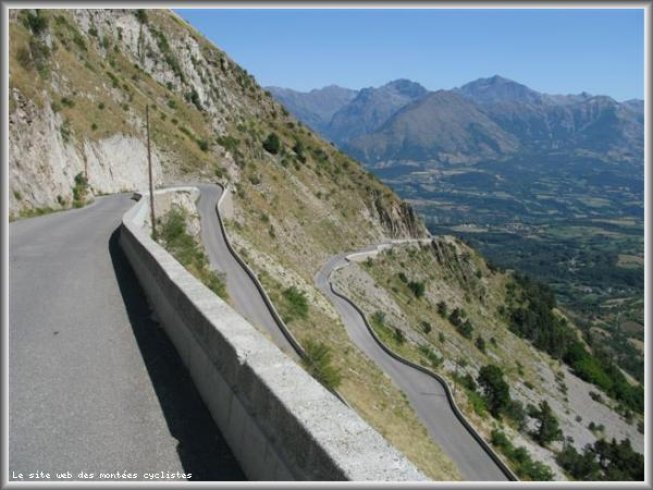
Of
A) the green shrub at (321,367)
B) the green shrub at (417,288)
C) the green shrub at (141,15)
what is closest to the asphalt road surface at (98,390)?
the green shrub at (321,367)

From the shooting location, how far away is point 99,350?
8.09 meters

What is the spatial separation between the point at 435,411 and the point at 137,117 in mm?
33551

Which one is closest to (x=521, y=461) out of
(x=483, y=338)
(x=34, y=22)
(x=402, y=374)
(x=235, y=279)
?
(x=402, y=374)

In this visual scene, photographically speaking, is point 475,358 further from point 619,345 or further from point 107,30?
point 619,345

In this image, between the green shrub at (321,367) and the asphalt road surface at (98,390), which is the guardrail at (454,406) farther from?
→ the asphalt road surface at (98,390)

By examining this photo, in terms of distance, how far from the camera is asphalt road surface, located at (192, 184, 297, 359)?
27759mm

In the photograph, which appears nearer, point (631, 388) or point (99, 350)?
point (99, 350)

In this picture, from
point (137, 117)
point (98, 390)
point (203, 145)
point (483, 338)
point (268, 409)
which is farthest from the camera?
point (483, 338)

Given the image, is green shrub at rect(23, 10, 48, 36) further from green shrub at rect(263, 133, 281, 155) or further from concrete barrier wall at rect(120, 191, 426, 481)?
green shrub at rect(263, 133, 281, 155)

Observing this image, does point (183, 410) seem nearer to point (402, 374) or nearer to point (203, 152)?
point (402, 374)

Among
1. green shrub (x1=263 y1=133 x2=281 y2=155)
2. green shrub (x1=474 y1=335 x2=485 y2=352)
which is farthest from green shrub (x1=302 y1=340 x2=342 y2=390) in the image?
green shrub (x1=263 y1=133 x2=281 y2=155)

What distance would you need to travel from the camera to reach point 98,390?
680 centimetres

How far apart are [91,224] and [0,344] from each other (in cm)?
1509

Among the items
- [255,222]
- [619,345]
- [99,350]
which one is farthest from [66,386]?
[619,345]
